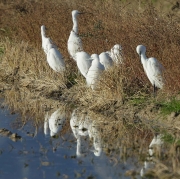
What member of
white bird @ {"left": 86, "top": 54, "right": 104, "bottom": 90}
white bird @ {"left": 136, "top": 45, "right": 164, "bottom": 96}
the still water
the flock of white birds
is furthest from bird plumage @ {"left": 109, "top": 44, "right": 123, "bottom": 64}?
the still water

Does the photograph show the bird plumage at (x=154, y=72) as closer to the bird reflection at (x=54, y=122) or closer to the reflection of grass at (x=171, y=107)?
the reflection of grass at (x=171, y=107)

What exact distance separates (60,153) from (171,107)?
2.57 m

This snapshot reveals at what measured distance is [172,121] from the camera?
1072 cm

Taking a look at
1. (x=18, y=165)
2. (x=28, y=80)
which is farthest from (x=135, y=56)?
(x=18, y=165)

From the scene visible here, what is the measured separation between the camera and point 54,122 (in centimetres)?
1158

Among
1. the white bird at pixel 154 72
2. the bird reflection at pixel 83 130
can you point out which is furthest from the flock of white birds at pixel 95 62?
the bird reflection at pixel 83 130

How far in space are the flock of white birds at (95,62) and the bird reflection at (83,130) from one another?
0.81m

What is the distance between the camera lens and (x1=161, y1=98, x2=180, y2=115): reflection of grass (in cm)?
1092

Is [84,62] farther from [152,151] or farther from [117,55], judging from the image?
[152,151]

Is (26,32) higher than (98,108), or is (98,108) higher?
(26,32)

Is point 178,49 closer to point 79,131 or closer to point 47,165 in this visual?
point 79,131

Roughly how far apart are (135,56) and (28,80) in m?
2.82

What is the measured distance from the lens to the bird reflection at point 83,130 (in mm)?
9492

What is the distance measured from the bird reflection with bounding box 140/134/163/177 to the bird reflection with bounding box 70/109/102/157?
2.50 feet
